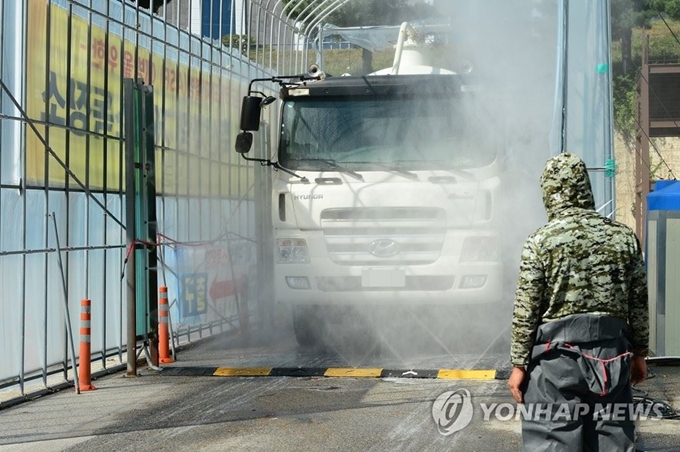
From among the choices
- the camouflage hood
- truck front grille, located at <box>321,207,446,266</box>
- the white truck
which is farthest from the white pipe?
the camouflage hood

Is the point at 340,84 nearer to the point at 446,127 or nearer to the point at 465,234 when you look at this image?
the point at 446,127

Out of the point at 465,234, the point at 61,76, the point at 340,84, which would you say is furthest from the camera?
Result: the point at 340,84

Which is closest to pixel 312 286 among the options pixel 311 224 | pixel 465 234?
pixel 311 224

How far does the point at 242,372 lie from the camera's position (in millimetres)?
9703

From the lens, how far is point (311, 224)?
35.5 ft

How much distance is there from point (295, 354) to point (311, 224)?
1503 mm

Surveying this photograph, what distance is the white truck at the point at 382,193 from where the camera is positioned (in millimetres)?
10477

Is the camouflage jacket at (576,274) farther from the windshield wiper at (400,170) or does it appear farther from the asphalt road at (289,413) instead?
the windshield wiper at (400,170)

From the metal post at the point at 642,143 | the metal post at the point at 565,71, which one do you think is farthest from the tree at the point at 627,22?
the metal post at the point at 565,71

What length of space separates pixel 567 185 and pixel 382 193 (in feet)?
20.4

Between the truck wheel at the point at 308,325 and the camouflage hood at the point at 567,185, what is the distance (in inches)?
272

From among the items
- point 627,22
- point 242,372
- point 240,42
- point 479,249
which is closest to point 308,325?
point 242,372

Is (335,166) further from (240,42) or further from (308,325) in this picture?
(240,42)

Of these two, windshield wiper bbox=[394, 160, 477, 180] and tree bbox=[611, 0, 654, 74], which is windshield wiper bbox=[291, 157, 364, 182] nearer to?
windshield wiper bbox=[394, 160, 477, 180]
